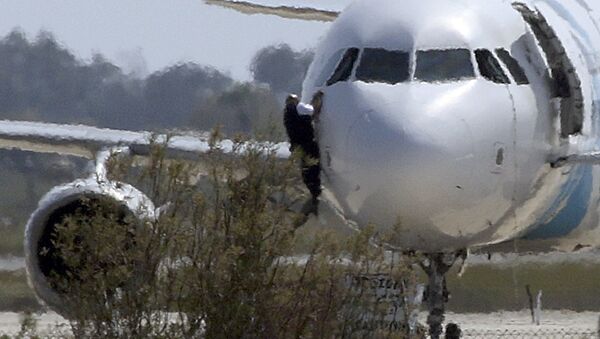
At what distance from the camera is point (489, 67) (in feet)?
38.0

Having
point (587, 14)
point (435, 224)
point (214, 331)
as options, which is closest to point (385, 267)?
point (214, 331)

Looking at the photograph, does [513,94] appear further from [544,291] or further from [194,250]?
[544,291]

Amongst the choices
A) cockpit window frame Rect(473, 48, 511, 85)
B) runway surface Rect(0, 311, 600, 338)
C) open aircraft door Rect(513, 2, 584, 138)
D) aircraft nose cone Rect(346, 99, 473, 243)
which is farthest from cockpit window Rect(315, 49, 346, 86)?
runway surface Rect(0, 311, 600, 338)

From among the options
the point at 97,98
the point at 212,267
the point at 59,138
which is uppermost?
the point at 97,98

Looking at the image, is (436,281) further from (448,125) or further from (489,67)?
(448,125)

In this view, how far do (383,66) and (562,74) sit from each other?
158 centimetres

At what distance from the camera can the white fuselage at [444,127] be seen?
10617mm

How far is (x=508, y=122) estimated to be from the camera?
446 inches

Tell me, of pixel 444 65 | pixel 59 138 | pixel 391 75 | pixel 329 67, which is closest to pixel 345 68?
pixel 329 67

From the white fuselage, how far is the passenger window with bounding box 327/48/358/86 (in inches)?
1.9

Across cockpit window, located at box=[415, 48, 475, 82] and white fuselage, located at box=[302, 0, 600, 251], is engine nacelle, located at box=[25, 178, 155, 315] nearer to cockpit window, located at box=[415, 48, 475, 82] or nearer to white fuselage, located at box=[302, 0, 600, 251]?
white fuselage, located at box=[302, 0, 600, 251]

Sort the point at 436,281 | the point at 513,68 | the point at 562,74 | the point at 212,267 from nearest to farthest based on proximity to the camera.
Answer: the point at 212,267
the point at 513,68
the point at 436,281
the point at 562,74

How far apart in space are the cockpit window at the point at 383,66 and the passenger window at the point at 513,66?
2.35ft

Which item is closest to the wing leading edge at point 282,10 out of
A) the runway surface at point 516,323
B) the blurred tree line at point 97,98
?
the blurred tree line at point 97,98
